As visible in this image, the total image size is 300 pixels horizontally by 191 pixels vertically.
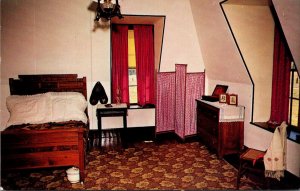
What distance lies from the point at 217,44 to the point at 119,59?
7.91 ft

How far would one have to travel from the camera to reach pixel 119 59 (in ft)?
21.7

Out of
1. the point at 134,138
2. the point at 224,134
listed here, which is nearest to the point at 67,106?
the point at 134,138

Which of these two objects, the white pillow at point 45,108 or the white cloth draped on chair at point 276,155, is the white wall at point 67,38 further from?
the white cloth draped on chair at point 276,155

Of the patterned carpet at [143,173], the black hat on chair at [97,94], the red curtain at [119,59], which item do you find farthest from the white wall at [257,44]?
the black hat on chair at [97,94]

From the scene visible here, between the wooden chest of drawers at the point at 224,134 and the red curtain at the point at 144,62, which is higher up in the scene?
the red curtain at the point at 144,62

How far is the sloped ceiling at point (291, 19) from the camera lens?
114 inches

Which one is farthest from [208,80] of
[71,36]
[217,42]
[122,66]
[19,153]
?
[19,153]

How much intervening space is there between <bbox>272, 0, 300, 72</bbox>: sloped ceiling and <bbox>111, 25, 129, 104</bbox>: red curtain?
4.02 m

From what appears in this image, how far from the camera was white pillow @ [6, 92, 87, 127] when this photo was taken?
193 inches

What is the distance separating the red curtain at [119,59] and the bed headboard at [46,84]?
38.5 inches

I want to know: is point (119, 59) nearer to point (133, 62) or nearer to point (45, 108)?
point (133, 62)

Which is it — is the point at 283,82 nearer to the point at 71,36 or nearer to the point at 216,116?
the point at 216,116

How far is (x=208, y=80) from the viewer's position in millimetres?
6344

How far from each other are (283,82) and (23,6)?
15.9 feet
